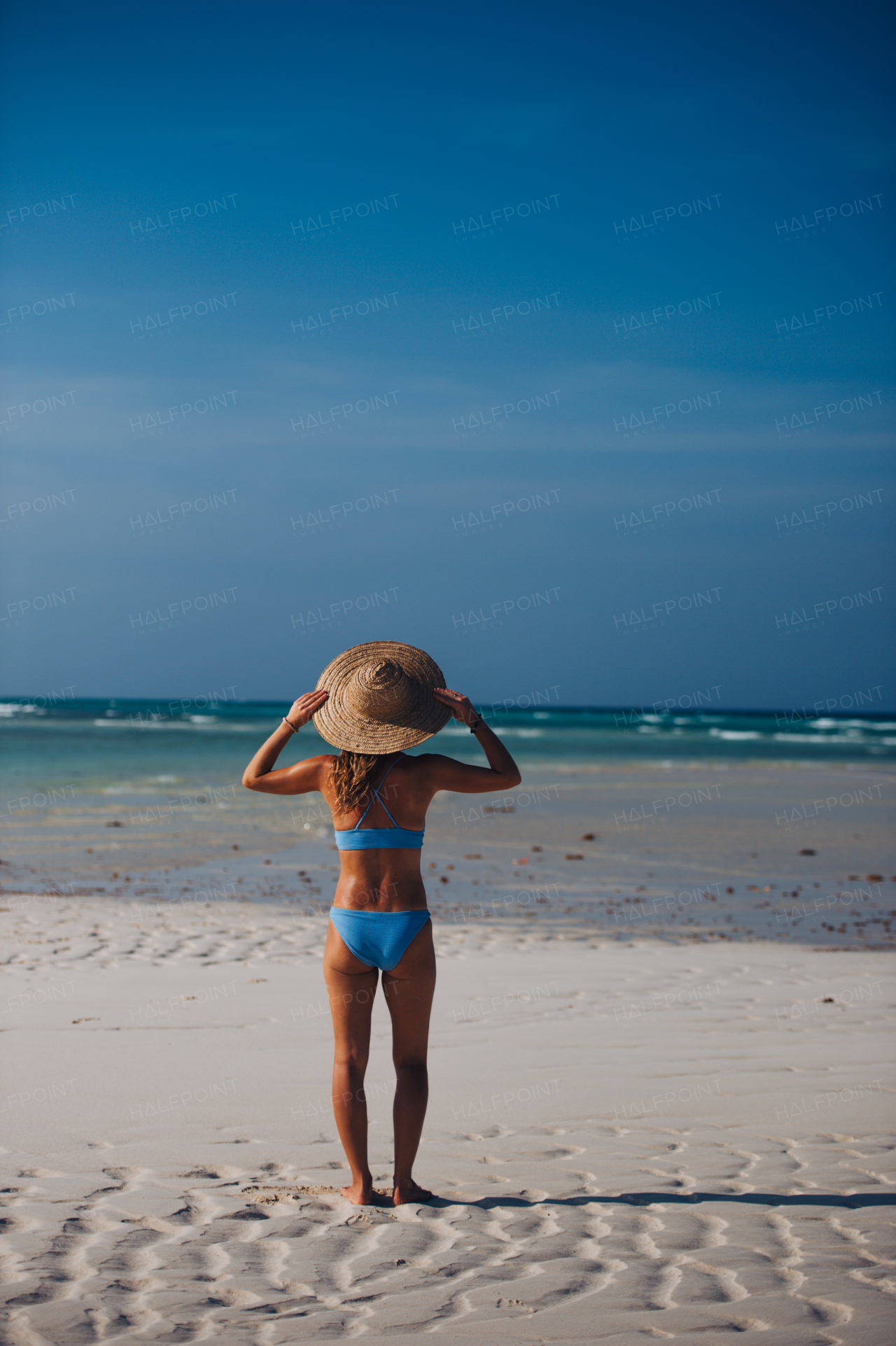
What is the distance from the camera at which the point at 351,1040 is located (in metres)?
4.02

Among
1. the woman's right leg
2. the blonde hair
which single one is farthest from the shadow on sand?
the blonde hair

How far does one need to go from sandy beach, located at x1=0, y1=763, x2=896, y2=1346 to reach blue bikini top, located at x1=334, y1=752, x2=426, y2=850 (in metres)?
1.40

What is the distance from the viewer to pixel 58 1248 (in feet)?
11.7

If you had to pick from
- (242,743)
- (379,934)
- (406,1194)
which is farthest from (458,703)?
(242,743)

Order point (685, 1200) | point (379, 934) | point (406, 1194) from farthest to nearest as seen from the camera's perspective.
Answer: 1. point (685, 1200)
2. point (406, 1194)
3. point (379, 934)

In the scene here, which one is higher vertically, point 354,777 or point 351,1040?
point 354,777

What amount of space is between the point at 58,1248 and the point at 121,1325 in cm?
59

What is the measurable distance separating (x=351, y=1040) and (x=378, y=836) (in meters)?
0.80

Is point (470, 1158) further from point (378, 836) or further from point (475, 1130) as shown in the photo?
point (378, 836)

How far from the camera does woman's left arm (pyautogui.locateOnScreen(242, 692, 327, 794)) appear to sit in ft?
13.4

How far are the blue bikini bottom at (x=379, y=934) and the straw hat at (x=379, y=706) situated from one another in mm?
638

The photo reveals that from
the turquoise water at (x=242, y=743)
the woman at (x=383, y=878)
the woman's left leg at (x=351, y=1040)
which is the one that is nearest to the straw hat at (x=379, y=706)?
the woman at (x=383, y=878)

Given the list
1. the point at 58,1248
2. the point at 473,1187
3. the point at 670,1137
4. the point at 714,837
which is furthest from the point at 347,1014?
the point at 714,837

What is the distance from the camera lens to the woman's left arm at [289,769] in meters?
4.10
